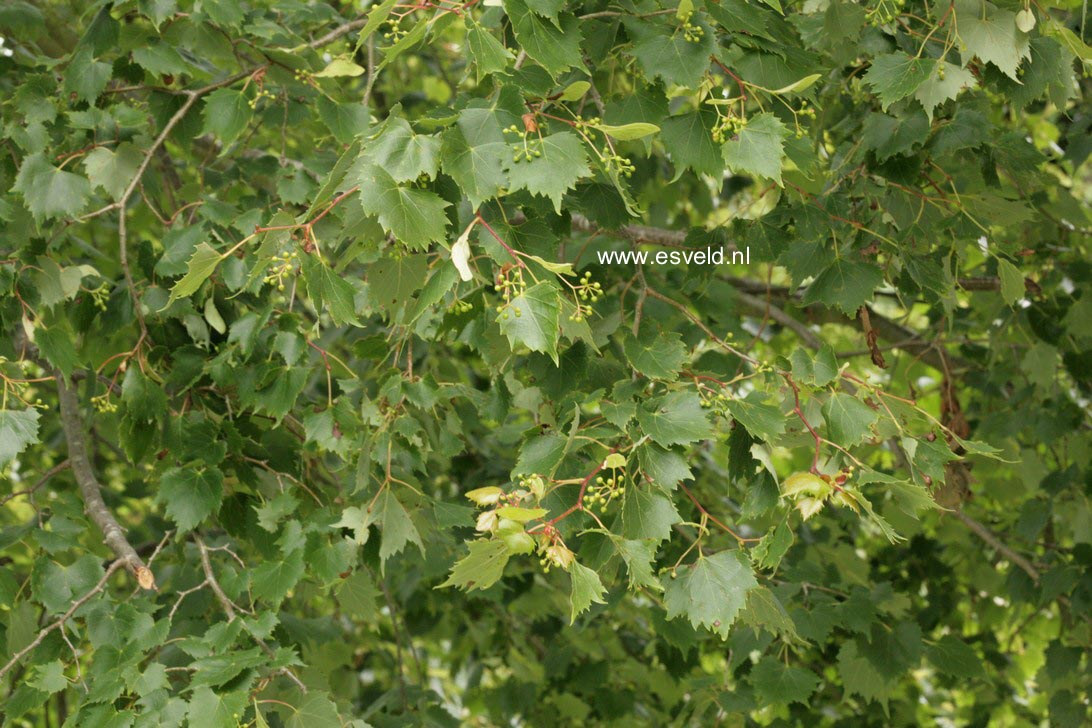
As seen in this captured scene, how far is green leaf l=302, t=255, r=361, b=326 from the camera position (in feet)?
5.35

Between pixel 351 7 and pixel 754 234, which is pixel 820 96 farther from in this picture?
pixel 351 7

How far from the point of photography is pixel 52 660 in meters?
1.93

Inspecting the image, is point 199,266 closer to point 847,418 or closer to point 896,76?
point 847,418

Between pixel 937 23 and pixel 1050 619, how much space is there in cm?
251

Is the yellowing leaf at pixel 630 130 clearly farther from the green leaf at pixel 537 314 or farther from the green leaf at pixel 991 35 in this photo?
the green leaf at pixel 991 35

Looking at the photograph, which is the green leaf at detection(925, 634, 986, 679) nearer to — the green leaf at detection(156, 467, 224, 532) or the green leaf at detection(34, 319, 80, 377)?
the green leaf at detection(156, 467, 224, 532)

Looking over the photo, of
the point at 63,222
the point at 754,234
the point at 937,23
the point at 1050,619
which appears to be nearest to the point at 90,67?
the point at 63,222

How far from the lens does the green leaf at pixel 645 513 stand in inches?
60.9

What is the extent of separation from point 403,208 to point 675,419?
446 mm

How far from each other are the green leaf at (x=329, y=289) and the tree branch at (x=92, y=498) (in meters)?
0.68

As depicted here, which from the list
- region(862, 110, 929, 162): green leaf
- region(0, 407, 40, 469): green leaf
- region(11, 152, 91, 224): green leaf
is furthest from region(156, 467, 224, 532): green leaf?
region(862, 110, 929, 162): green leaf

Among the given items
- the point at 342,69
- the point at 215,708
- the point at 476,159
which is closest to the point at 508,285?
the point at 476,159

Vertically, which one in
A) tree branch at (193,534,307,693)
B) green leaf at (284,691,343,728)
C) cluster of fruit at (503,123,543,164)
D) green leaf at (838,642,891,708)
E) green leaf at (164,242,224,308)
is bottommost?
green leaf at (838,642,891,708)

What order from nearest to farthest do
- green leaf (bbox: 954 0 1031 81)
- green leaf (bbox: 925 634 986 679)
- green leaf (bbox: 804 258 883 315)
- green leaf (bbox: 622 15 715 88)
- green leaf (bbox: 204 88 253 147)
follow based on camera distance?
1. green leaf (bbox: 622 15 715 88)
2. green leaf (bbox: 954 0 1031 81)
3. green leaf (bbox: 804 258 883 315)
4. green leaf (bbox: 204 88 253 147)
5. green leaf (bbox: 925 634 986 679)
